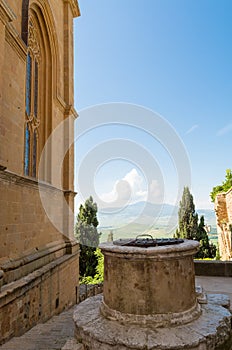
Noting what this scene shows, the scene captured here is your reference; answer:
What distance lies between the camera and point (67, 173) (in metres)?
9.55

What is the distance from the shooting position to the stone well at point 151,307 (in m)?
2.65

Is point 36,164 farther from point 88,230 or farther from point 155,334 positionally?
point 88,230

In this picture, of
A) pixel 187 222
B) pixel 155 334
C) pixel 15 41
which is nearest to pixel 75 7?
pixel 15 41

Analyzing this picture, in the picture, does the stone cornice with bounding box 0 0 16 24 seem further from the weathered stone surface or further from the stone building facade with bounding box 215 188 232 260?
the stone building facade with bounding box 215 188 232 260

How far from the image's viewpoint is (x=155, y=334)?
2.63m

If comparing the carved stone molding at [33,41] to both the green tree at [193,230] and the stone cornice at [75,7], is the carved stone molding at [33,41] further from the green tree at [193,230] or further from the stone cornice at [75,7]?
the green tree at [193,230]

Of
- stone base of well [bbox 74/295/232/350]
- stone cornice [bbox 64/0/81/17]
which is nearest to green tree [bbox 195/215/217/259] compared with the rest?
stone cornice [bbox 64/0/81/17]

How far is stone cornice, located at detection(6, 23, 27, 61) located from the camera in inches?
214

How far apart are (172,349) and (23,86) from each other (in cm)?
593

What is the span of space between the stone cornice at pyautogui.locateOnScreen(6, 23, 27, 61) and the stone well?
5016 mm

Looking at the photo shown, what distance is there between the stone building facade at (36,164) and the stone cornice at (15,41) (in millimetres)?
20

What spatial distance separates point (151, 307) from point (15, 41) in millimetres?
5904

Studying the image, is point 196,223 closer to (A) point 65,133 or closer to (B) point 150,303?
(A) point 65,133

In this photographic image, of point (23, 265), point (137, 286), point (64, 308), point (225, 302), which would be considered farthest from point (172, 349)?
point (64, 308)
